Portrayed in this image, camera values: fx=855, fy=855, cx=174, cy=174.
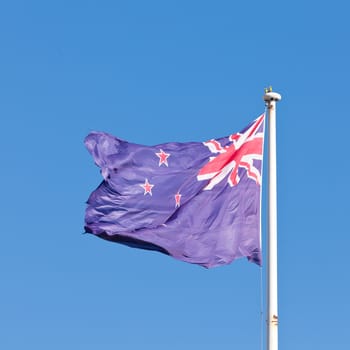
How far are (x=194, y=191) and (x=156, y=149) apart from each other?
1991 millimetres

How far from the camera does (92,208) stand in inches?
946

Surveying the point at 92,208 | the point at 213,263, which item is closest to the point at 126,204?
the point at 92,208

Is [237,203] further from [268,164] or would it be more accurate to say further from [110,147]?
[110,147]

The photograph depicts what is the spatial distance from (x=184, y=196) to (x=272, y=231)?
10.9ft

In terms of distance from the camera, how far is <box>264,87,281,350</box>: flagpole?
21825 mm

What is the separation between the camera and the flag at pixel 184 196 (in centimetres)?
2342

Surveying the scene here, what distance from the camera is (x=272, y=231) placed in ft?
74.4

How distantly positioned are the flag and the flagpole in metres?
0.66

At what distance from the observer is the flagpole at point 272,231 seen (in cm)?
2183

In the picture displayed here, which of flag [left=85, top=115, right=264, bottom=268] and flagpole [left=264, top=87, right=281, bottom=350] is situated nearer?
flagpole [left=264, top=87, right=281, bottom=350]

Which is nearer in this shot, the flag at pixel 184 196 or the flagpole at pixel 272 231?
the flagpole at pixel 272 231

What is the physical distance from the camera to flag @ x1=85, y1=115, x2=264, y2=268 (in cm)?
2342

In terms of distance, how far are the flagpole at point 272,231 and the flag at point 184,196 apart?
66 centimetres

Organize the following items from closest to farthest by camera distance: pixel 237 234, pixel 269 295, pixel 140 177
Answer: pixel 269 295, pixel 237 234, pixel 140 177
